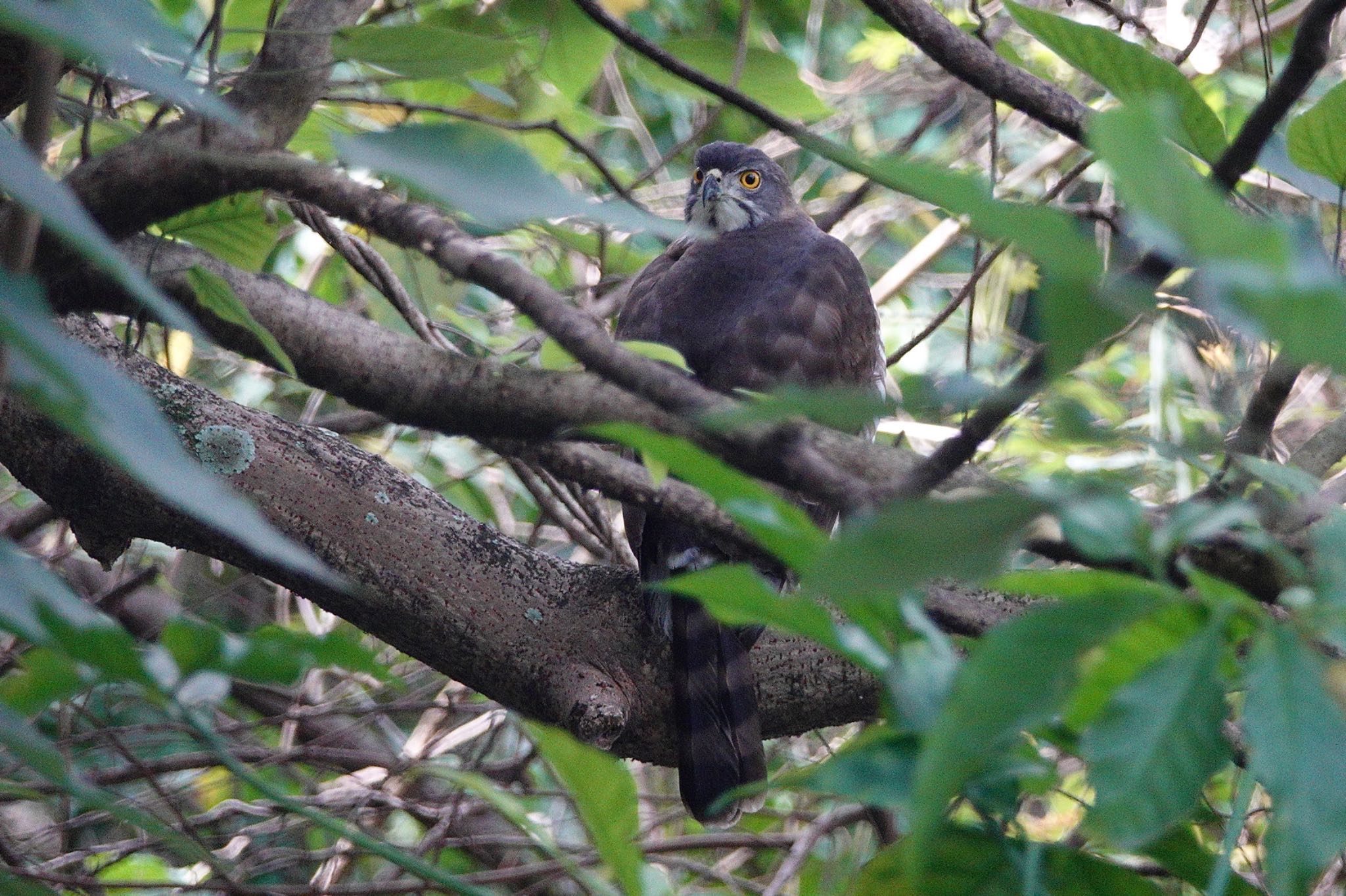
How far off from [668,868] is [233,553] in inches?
63.5

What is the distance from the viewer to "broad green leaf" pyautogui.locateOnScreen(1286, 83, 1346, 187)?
1.12 m

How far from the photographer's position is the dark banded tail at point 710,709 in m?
2.16

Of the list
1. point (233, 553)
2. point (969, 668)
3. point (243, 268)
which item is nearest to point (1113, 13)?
point (243, 268)

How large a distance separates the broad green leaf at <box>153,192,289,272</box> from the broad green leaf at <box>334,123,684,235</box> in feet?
3.65

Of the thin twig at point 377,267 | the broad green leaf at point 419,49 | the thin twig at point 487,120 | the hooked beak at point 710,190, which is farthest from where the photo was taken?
the hooked beak at point 710,190

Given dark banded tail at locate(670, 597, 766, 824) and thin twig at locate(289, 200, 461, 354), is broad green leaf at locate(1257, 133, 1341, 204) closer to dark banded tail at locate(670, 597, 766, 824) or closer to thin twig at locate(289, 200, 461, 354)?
dark banded tail at locate(670, 597, 766, 824)

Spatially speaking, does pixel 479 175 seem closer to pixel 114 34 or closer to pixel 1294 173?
pixel 114 34

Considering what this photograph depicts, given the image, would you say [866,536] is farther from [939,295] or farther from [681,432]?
[939,295]

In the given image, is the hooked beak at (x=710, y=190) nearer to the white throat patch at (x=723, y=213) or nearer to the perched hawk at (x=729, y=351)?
the white throat patch at (x=723, y=213)

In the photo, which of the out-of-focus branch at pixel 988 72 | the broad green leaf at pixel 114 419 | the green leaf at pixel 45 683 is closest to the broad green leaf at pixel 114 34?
the broad green leaf at pixel 114 419

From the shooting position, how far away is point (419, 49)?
4.00ft

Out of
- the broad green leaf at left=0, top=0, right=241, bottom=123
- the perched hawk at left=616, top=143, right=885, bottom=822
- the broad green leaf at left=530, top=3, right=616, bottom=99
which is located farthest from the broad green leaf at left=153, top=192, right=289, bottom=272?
the broad green leaf at left=0, top=0, right=241, bottom=123

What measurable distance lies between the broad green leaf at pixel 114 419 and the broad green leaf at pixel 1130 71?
0.81m

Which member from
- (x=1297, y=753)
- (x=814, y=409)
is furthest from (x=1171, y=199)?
(x=1297, y=753)
